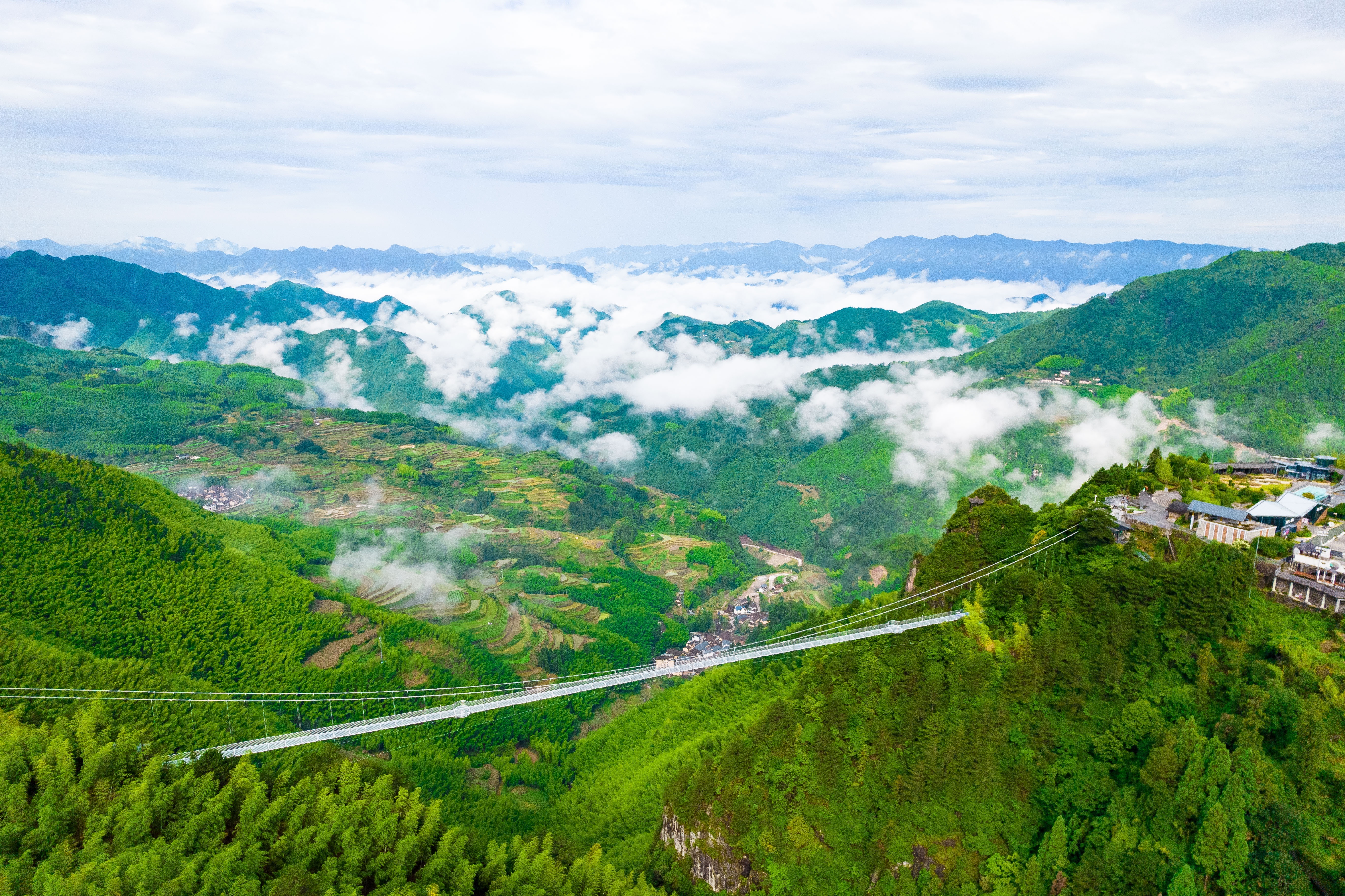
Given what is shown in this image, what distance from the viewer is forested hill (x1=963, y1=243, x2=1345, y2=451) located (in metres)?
93.8

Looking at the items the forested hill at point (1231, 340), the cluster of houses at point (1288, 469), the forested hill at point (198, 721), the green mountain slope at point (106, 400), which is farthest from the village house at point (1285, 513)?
the green mountain slope at point (106, 400)

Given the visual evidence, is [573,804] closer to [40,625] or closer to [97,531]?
[40,625]

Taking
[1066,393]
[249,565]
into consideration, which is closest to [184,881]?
[249,565]

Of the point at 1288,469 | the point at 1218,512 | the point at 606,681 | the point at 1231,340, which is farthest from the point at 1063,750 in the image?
the point at 1231,340

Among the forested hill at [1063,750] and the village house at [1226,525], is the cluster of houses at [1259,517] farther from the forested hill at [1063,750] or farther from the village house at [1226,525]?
the forested hill at [1063,750]

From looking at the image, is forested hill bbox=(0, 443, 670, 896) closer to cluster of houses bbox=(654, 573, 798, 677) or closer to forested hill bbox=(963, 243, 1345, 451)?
cluster of houses bbox=(654, 573, 798, 677)

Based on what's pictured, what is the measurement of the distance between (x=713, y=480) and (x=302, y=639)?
375 feet

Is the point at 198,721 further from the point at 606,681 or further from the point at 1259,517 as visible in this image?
the point at 1259,517

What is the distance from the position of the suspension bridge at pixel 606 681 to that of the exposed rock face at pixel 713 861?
7635 mm

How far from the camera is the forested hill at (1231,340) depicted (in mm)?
93812

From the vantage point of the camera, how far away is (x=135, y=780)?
2962 cm

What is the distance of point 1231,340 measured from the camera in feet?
383

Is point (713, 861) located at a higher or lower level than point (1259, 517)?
lower

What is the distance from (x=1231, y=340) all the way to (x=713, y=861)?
123 metres
